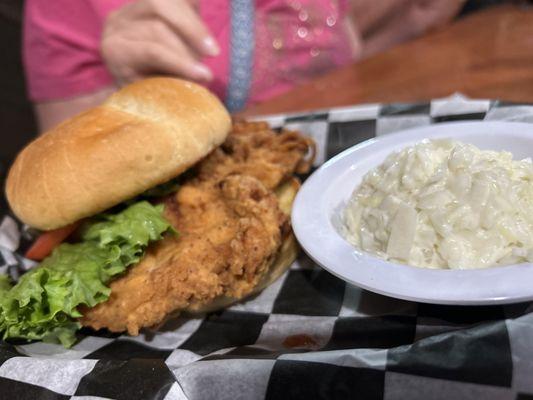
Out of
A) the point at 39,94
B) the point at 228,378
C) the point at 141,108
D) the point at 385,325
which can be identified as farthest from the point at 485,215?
the point at 39,94

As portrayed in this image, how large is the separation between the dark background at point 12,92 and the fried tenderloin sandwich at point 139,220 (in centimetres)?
320

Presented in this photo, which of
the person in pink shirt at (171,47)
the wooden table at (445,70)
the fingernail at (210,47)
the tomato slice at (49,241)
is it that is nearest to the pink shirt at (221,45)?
the person in pink shirt at (171,47)

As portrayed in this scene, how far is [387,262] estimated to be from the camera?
1293 mm

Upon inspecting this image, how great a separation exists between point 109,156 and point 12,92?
3805mm

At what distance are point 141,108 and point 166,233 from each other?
0.44 metres

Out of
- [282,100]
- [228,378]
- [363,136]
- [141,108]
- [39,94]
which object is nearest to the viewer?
[228,378]

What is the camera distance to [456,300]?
3.63 feet

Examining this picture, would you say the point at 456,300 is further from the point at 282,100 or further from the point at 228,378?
the point at 282,100

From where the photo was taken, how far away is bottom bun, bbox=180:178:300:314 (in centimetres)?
159

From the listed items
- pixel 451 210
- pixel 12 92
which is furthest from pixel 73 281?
pixel 12 92

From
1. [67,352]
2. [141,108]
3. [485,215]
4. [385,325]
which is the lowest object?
[67,352]

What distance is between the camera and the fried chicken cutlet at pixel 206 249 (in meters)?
1.50

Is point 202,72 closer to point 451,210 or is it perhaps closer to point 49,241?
point 49,241

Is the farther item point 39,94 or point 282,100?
point 39,94
